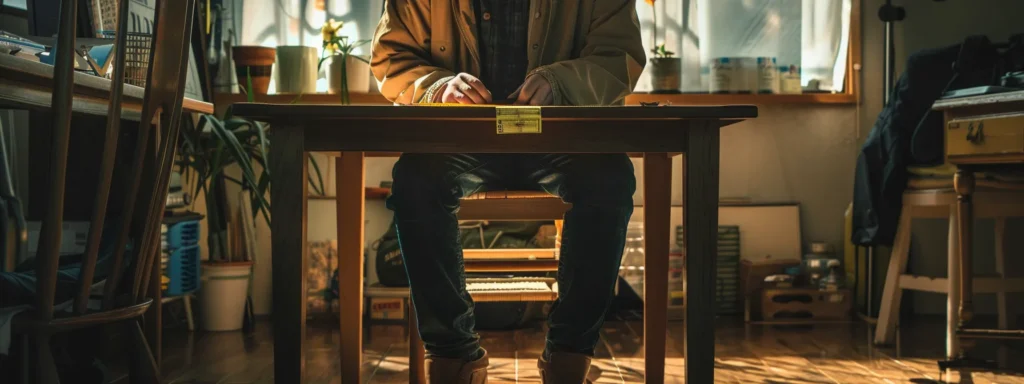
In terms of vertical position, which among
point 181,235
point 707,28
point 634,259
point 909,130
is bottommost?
point 634,259

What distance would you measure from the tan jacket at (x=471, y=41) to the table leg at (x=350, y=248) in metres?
0.17

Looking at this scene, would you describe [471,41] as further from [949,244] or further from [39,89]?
[949,244]

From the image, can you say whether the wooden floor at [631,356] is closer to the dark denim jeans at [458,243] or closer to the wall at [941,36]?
the wall at [941,36]

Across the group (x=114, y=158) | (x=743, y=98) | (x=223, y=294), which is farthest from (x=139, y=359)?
(x=743, y=98)

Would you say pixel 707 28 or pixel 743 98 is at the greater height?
pixel 707 28

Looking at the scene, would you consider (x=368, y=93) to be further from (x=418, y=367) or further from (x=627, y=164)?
(x=627, y=164)

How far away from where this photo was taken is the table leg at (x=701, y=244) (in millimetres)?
1327

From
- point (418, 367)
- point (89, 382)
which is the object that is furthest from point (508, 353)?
point (89, 382)

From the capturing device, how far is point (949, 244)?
8.05 ft

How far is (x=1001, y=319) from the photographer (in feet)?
9.27

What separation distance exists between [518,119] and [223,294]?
79.3 inches

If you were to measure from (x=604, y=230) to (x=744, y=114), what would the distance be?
1.30 ft

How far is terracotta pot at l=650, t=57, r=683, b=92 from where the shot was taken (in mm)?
3311

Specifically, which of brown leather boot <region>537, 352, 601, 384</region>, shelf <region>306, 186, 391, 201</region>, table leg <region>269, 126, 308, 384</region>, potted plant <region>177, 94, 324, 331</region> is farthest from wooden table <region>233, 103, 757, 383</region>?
shelf <region>306, 186, 391, 201</region>
